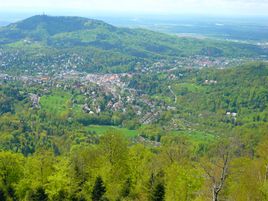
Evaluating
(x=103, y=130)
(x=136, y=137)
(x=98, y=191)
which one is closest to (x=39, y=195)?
(x=98, y=191)

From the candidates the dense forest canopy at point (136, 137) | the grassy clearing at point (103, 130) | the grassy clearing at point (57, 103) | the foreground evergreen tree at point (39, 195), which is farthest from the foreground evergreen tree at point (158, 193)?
the grassy clearing at point (57, 103)

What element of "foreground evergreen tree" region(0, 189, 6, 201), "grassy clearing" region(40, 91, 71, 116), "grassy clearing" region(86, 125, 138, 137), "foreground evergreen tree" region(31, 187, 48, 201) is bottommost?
"grassy clearing" region(86, 125, 138, 137)

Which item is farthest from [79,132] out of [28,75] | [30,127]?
[28,75]

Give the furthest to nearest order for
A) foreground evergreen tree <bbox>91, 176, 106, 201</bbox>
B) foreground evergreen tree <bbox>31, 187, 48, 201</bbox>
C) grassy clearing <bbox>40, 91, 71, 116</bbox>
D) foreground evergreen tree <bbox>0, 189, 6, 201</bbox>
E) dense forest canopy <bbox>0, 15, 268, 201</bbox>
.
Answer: grassy clearing <bbox>40, 91, 71, 116</bbox> → foreground evergreen tree <bbox>0, 189, 6, 201</bbox> → foreground evergreen tree <bbox>91, 176, 106, 201</bbox> → dense forest canopy <bbox>0, 15, 268, 201</bbox> → foreground evergreen tree <bbox>31, 187, 48, 201</bbox>

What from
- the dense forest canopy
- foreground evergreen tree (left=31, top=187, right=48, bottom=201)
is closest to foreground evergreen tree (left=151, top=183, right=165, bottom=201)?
the dense forest canopy

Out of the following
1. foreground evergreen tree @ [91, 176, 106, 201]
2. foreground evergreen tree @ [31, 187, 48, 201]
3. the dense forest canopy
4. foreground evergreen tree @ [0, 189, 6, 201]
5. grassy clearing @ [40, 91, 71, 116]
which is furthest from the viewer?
grassy clearing @ [40, 91, 71, 116]

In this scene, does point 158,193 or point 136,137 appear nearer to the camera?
point 158,193

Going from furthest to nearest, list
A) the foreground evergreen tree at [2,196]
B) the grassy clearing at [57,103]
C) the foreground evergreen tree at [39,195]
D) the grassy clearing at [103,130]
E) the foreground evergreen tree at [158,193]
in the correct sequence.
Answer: the grassy clearing at [57,103] → the grassy clearing at [103,130] → the foreground evergreen tree at [2,196] → the foreground evergreen tree at [158,193] → the foreground evergreen tree at [39,195]

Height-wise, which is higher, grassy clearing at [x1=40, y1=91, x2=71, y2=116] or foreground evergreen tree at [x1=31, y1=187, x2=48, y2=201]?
foreground evergreen tree at [x1=31, y1=187, x2=48, y2=201]

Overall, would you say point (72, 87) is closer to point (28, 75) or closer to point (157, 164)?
point (28, 75)

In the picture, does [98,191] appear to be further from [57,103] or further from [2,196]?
[57,103]

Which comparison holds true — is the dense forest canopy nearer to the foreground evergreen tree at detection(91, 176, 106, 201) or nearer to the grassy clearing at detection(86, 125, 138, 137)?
the foreground evergreen tree at detection(91, 176, 106, 201)

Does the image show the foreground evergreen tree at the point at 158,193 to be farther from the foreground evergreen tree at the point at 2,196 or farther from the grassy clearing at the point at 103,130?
the grassy clearing at the point at 103,130
